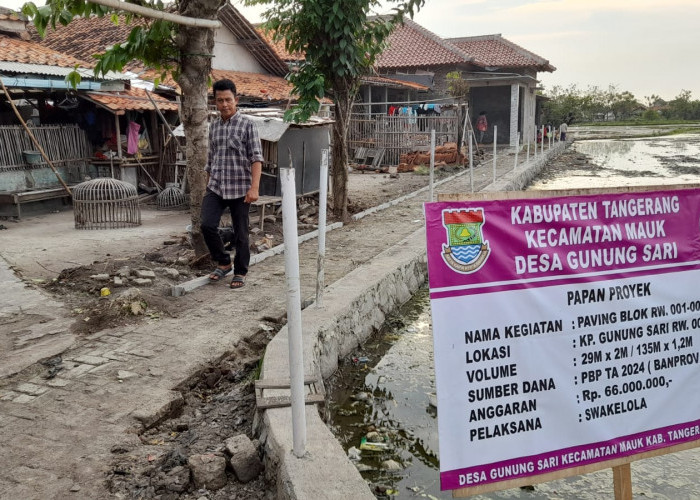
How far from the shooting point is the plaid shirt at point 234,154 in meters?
5.85

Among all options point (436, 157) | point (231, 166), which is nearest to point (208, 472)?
point (231, 166)

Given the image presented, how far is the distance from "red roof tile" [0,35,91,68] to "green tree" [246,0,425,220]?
3.68 meters

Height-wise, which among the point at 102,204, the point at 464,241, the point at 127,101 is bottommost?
the point at 102,204

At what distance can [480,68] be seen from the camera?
30.9 m

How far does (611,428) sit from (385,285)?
12.9 feet

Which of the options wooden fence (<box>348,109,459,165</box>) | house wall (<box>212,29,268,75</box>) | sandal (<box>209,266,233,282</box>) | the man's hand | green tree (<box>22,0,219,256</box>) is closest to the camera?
the man's hand

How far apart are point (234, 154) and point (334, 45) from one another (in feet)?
15.0

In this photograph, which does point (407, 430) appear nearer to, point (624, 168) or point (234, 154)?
point (234, 154)

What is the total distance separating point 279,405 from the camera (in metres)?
3.31

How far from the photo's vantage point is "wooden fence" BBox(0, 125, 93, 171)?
11102 millimetres

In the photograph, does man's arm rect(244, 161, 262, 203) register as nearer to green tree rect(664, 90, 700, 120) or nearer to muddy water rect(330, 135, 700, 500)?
muddy water rect(330, 135, 700, 500)

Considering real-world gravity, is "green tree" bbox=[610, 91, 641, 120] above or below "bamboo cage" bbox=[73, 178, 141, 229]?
above

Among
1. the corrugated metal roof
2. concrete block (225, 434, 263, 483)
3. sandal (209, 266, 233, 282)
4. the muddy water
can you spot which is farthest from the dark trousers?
the corrugated metal roof

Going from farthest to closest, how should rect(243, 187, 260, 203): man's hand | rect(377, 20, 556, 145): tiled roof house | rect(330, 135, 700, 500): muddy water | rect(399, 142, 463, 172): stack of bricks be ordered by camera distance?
rect(377, 20, 556, 145): tiled roof house < rect(399, 142, 463, 172): stack of bricks < rect(243, 187, 260, 203): man's hand < rect(330, 135, 700, 500): muddy water
